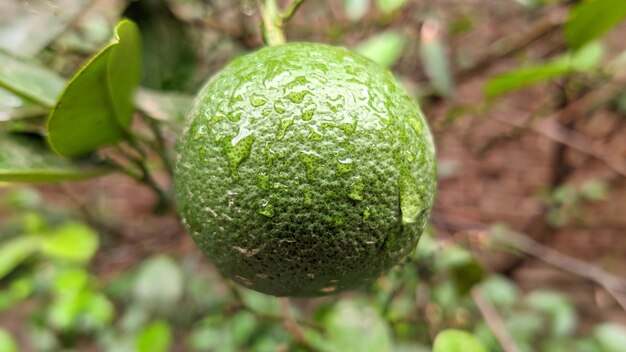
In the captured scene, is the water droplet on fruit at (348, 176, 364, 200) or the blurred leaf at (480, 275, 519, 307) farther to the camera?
the blurred leaf at (480, 275, 519, 307)

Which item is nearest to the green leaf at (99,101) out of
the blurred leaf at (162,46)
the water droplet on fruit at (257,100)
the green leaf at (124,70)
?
the green leaf at (124,70)

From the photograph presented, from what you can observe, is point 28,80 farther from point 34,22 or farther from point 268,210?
point 268,210

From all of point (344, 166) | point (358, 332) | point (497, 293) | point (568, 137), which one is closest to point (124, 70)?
point (344, 166)

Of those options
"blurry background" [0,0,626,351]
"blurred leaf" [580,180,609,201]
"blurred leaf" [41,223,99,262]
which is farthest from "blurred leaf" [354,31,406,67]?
"blurred leaf" [580,180,609,201]

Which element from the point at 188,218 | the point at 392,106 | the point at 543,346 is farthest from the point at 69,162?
the point at 543,346

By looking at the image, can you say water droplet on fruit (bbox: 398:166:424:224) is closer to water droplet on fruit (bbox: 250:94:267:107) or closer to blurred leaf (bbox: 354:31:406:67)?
water droplet on fruit (bbox: 250:94:267:107)
